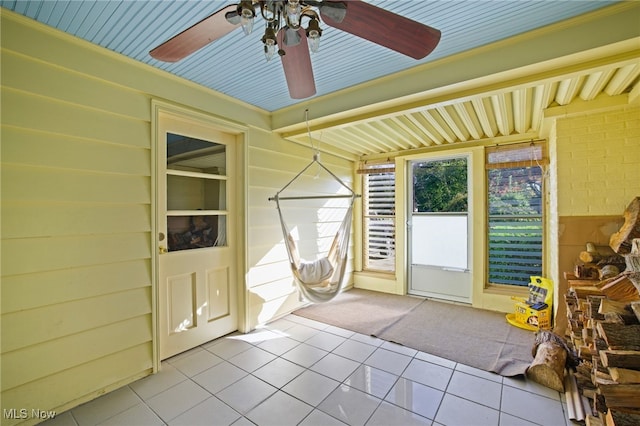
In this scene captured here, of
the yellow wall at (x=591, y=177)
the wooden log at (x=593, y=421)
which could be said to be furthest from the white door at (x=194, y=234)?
the yellow wall at (x=591, y=177)

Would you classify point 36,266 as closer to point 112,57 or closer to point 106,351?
point 106,351

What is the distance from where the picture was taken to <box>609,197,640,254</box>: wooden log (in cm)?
206

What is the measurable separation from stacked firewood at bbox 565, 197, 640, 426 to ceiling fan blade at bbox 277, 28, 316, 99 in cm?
187

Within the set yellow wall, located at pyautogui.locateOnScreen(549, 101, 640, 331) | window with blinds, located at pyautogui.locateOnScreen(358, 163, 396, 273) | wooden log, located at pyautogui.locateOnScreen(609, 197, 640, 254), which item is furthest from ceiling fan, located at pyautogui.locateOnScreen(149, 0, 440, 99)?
window with blinds, located at pyautogui.locateOnScreen(358, 163, 396, 273)

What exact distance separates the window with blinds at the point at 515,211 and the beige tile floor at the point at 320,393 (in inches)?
75.2

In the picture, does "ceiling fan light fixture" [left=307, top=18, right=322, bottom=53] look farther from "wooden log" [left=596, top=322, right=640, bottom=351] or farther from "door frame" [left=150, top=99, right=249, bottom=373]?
"wooden log" [left=596, top=322, right=640, bottom=351]

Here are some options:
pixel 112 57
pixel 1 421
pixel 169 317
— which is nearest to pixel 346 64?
pixel 112 57

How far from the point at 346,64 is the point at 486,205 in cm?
285

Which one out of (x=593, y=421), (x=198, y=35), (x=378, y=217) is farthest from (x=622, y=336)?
(x=378, y=217)

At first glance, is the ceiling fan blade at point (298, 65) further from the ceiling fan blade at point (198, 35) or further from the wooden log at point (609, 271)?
the wooden log at point (609, 271)

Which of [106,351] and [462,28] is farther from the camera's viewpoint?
[106,351]

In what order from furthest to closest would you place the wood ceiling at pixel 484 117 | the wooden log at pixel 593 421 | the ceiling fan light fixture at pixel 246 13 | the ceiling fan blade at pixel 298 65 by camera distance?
Answer: the wood ceiling at pixel 484 117 → the wooden log at pixel 593 421 → the ceiling fan blade at pixel 298 65 → the ceiling fan light fixture at pixel 246 13

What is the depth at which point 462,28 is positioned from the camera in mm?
1691

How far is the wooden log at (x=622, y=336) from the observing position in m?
1.17
